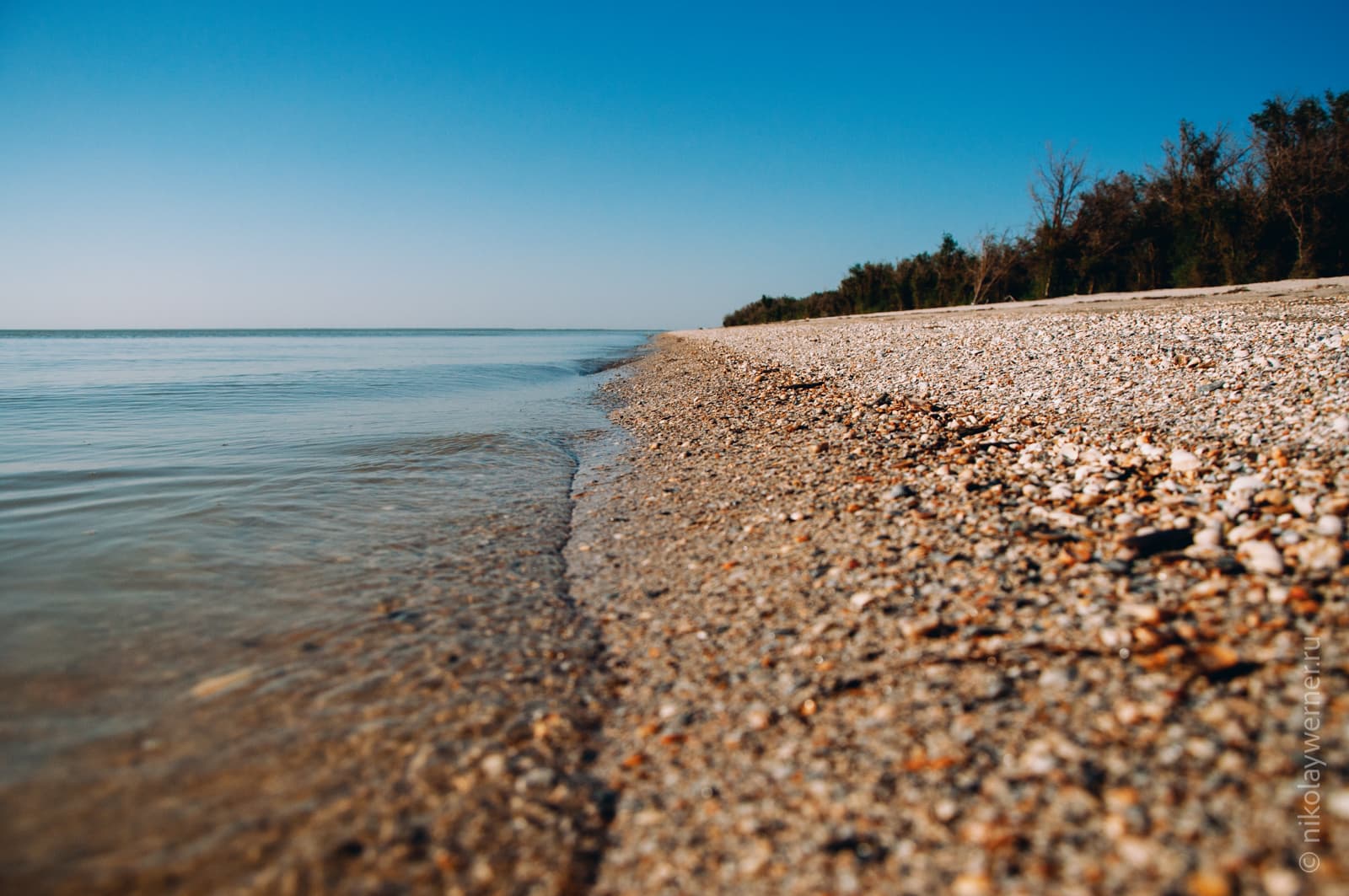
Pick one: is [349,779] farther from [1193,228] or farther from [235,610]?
[1193,228]

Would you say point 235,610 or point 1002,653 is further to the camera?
point 235,610

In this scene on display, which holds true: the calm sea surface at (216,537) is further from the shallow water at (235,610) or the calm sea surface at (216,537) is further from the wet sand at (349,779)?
the wet sand at (349,779)

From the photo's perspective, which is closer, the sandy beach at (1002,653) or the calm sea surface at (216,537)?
the sandy beach at (1002,653)

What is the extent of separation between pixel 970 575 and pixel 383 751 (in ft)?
10.5

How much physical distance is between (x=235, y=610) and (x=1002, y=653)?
14.8 feet

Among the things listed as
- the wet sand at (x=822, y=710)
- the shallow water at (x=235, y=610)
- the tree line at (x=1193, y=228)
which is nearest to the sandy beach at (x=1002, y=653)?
the wet sand at (x=822, y=710)

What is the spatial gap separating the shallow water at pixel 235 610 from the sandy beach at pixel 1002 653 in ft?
2.12

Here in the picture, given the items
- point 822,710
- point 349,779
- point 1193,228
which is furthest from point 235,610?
point 1193,228

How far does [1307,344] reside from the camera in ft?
23.2

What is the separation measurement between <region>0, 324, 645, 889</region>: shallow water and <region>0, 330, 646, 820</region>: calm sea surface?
0.02 metres

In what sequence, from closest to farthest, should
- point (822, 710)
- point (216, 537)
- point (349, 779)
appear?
1. point (349, 779)
2. point (822, 710)
3. point (216, 537)

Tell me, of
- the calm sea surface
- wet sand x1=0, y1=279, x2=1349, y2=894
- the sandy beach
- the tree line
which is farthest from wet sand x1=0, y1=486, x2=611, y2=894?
the tree line

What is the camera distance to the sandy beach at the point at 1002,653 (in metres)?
1.97

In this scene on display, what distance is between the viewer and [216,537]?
543 centimetres
